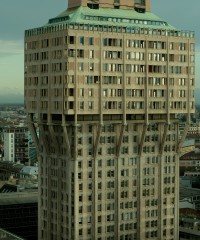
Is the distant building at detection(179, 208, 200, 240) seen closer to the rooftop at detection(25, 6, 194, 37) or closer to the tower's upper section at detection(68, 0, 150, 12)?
the rooftop at detection(25, 6, 194, 37)

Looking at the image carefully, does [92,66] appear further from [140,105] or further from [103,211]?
[103,211]

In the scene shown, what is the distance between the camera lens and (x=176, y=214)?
→ 418 ft

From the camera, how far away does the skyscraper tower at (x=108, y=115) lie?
381 ft

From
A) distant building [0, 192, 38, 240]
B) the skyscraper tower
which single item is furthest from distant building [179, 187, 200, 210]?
the skyscraper tower

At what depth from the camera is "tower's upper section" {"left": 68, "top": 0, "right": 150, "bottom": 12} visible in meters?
123

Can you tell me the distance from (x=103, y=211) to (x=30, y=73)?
28.3 metres

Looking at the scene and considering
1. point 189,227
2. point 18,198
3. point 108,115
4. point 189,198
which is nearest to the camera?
point 108,115

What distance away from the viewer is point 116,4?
125562mm

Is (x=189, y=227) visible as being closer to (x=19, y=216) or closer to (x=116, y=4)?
(x=19, y=216)

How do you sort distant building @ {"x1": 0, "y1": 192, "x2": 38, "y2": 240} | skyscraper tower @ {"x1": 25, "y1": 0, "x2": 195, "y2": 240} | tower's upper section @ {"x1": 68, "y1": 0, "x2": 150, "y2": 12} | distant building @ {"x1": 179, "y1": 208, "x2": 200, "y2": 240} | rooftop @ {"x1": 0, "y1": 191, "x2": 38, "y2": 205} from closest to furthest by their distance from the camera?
skyscraper tower @ {"x1": 25, "y1": 0, "x2": 195, "y2": 240} < tower's upper section @ {"x1": 68, "y1": 0, "x2": 150, "y2": 12} < distant building @ {"x1": 179, "y1": 208, "x2": 200, "y2": 240} < distant building @ {"x1": 0, "y1": 192, "x2": 38, "y2": 240} < rooftop @ {"x1": 0, "y1": 191, "x2": 38, "y2": 205}

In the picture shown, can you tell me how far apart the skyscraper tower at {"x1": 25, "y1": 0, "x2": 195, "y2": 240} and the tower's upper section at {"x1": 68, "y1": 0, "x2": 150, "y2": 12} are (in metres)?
0.19

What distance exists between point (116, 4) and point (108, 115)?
70.7 ft

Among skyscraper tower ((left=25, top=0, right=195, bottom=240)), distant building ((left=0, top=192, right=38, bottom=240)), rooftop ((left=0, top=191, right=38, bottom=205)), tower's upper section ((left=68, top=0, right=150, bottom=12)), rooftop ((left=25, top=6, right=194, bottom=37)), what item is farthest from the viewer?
rooftop ((left=0, top=191, right=38, bottom=205))

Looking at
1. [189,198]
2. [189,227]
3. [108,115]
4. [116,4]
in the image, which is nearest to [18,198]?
[189,227]
